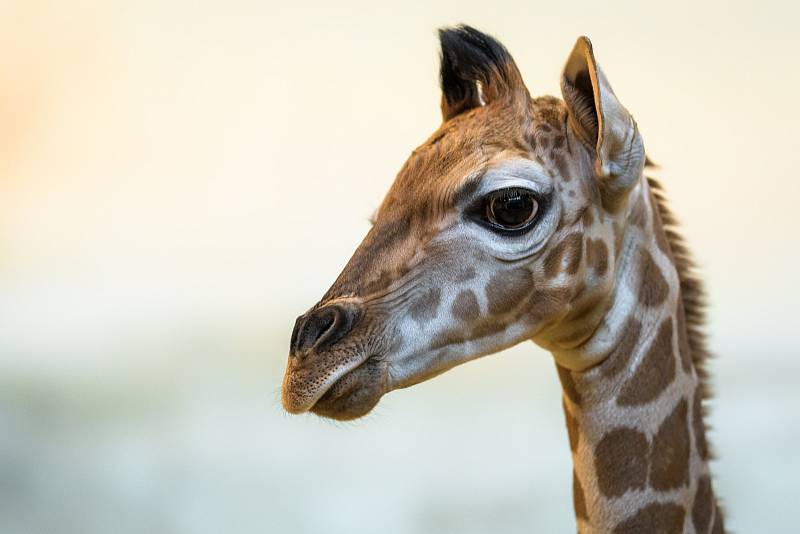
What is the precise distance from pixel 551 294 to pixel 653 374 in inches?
10.5

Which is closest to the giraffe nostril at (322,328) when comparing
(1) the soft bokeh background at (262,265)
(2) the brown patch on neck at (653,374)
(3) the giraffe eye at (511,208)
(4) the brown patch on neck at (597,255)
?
(3) the giraffe eye at (511,208)

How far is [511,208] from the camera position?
154 centimetres

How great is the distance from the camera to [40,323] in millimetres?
3127

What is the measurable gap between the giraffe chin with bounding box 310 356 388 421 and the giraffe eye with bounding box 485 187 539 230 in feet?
0.99

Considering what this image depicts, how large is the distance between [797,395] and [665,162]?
847 millimetres

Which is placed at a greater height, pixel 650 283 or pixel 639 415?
pixel 650 283

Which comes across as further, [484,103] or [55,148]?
[55,148]

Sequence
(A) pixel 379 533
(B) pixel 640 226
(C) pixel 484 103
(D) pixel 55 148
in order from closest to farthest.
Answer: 1. (B) pixel 640 226
2. (C) pixel 484 103
3. (A) pixel 379 533
4. (D) pixel 55 148

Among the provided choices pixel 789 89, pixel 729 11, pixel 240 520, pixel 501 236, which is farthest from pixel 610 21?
pixel 240 520

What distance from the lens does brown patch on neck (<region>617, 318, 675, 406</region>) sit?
65.3 inches

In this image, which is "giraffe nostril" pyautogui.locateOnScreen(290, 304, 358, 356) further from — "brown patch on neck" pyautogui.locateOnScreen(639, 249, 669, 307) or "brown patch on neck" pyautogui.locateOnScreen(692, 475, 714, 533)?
"brown patch on neck" pyautogui.locateOnScreen(692, 475, 714, 533)

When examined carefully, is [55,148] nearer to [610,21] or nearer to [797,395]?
[610,21]

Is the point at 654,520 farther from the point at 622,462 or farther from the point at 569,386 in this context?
the point at 569,386

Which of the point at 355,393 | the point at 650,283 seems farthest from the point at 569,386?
the point at 355,393
